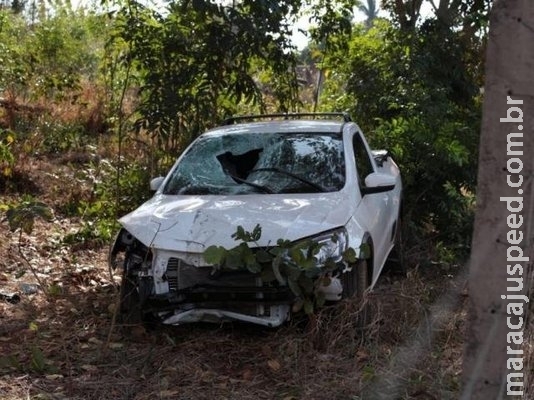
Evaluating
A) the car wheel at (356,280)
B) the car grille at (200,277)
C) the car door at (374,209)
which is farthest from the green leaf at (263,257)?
the car door at (374,209)

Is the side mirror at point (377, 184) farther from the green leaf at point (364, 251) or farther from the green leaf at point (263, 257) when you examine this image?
the green leaf at point (263, 257)

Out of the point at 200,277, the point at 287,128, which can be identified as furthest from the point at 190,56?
the point at 200,277

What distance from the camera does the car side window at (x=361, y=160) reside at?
19.2 ft

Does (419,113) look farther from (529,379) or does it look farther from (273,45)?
(529,379)

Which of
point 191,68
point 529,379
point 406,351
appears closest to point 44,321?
point 406,351

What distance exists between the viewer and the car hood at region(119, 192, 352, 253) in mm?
4523

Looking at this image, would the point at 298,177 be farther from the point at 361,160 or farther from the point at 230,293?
the point at 230,293

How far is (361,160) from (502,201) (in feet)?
13.3

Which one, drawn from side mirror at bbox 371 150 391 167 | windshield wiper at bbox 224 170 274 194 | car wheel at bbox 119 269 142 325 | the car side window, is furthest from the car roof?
car wheel at bbox 119 269 142 325

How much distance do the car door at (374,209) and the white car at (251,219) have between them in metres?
0.01

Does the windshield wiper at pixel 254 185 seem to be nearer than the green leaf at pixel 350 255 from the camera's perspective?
No

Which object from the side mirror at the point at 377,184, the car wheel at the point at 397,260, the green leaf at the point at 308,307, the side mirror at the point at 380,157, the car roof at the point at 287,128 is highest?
the car roof at the point at 287,128

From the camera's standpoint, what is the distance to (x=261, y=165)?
571 cm

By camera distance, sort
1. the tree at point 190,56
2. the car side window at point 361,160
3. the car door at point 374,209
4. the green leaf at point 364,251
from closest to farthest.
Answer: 1. the green leaf at point 364,251
2. the car door at point 374,209
3. the car side window at point 361,160
4. the tree at point 190,56
